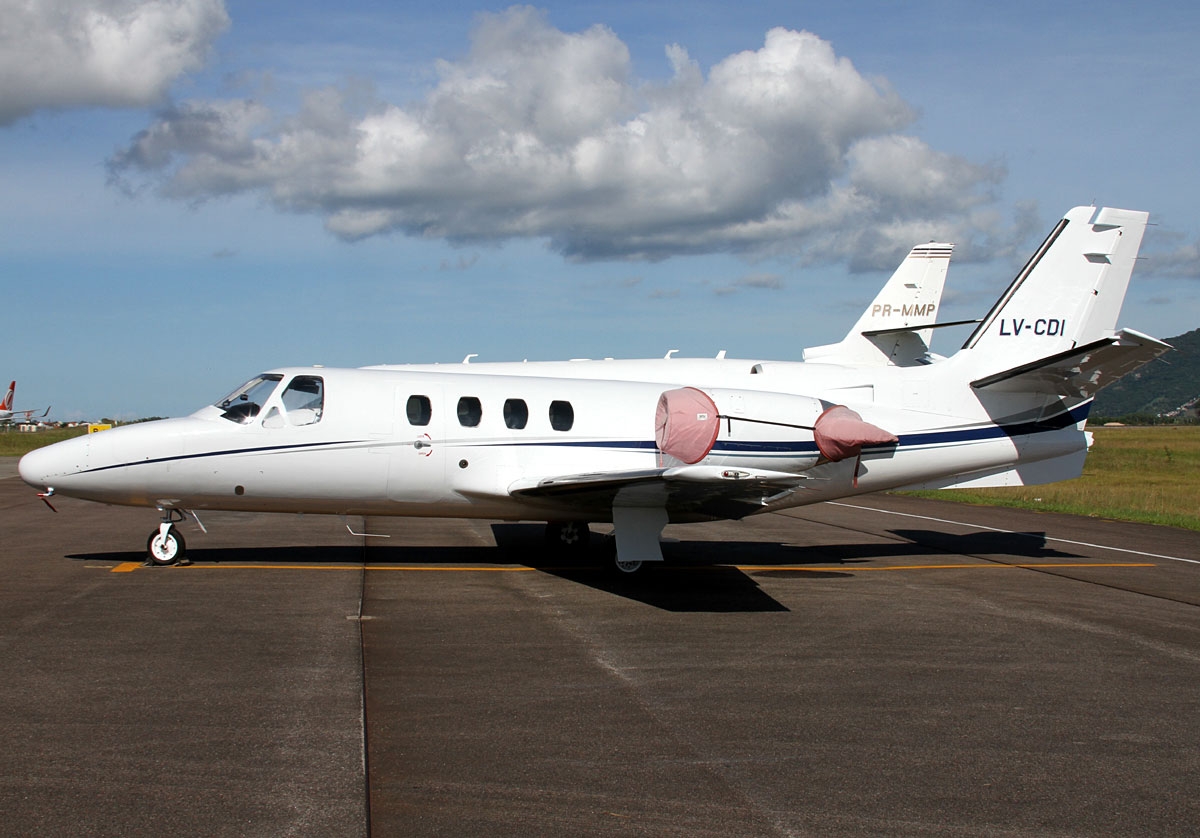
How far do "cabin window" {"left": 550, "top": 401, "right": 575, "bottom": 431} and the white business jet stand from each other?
0.02m

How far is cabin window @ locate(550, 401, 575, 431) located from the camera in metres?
14.6

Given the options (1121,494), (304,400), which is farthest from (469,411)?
(1121,494)

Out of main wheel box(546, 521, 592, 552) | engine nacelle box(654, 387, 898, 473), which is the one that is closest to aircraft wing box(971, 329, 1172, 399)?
engine nacelle box(654, 387, 898, 473)

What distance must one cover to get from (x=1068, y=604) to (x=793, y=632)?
14.1 ft

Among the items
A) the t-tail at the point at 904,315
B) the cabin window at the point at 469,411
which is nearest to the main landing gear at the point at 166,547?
the cabin window at the point at 469,411

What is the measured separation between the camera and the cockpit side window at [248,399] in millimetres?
13875

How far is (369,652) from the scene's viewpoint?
9.30 m

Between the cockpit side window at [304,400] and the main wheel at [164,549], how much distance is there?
230 cm

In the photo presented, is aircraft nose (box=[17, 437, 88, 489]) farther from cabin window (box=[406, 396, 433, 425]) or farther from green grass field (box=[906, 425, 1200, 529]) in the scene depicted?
green grass field (box=[906, 425, 1200, 529])

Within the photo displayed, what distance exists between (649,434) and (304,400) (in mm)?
4794

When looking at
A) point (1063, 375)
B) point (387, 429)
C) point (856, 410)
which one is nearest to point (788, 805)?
point (387, 429)

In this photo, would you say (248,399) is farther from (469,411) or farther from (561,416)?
(561,416)

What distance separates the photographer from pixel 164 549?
553 inches

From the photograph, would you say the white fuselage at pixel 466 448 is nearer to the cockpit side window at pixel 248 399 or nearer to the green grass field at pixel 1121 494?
the cockpit side window at pixel 248 399
